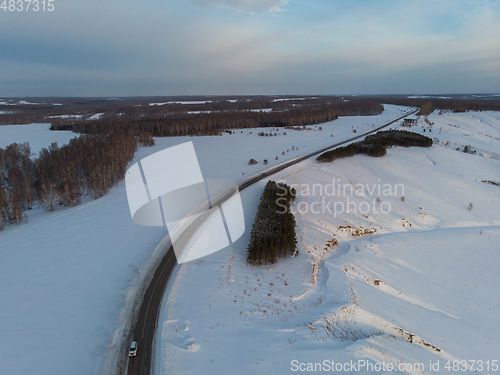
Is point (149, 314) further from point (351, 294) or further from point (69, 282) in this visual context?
point (351, 294)

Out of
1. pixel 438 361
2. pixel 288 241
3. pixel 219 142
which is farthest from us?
pixel 219 142

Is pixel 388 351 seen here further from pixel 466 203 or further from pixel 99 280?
pixel 466 203

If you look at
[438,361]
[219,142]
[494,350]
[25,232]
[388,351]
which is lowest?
[494,350]

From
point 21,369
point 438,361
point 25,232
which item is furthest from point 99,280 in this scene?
point 438,361
